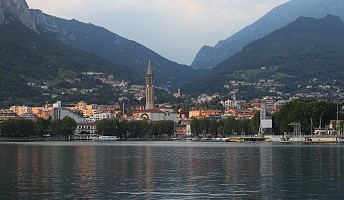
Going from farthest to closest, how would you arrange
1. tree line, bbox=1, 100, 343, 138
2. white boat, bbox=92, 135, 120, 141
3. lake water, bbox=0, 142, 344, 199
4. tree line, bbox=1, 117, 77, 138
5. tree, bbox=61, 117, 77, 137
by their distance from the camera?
white boat, bbox=92, 135, 120, 141 → tree, bbox=61, 117, 77, 137 → tree line, bbox=1, 117, 77, 138 → tree line, bbox=1, 100, 343, 138 → lake water, bbox=0, 142, 344, 199

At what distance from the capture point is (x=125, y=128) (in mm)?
196750

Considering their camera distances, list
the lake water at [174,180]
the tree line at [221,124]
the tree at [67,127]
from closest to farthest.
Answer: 1. the lake water at [174,180]
2. the tree line at [221,124]
3. the tree at [67,127]

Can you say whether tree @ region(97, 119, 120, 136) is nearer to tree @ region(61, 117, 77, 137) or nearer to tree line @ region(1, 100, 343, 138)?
tree line @ region(1, 100, 343, 138)

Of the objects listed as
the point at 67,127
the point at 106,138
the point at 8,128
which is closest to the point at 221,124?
the point at 106,138

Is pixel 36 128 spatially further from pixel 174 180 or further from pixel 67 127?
pixel 174 180

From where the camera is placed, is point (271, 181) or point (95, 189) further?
point (271, 181)

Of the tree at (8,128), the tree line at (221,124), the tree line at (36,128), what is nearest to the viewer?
the tree line at (221,124)

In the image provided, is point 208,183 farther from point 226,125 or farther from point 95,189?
point 226,125

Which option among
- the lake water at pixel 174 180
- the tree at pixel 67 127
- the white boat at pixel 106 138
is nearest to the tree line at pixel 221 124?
the tree at pixel 67 127

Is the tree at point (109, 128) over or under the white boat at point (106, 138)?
over

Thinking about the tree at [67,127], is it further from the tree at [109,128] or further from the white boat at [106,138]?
the tree at [109,128]

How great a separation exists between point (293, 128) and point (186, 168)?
302 ft

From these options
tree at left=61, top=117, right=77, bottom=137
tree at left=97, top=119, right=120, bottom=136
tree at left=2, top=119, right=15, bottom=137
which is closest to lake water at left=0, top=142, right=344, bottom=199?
tree at left=2, top=119, right=15, bottom=137

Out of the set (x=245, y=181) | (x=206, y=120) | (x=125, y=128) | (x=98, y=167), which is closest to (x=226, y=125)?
(x=206, y=120)
